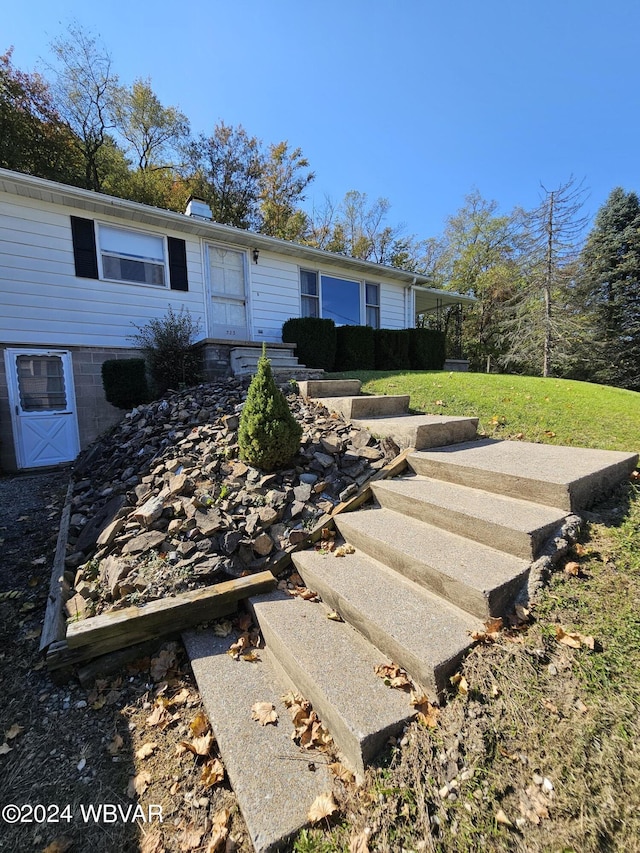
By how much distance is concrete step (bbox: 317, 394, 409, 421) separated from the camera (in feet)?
14.1

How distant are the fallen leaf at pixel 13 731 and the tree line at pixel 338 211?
1644 cm

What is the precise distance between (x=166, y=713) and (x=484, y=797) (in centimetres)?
153

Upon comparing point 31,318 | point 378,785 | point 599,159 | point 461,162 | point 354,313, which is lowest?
point 378,785

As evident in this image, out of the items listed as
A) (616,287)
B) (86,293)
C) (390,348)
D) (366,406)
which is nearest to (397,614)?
(366,406)

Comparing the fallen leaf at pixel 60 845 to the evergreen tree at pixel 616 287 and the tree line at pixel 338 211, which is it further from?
the evergreen tree at pixel 616 287

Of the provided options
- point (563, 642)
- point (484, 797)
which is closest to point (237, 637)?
point (484, 797)

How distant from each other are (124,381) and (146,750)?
5908 millimetres

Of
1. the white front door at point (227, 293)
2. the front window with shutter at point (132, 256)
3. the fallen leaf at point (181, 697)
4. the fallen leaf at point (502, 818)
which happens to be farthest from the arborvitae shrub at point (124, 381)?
the fallen leaf at point (502, 818)

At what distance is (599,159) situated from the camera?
10.4m

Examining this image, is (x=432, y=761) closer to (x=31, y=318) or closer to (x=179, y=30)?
(x=31, y=318)

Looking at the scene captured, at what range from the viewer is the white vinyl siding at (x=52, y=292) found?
6.07 m

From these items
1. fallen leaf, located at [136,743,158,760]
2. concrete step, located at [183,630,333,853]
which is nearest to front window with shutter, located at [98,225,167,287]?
concrete step, located at [183,630,333,853]

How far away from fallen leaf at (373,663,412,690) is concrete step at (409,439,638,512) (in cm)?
144

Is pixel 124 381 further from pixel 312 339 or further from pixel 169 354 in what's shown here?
pixel 312 339
